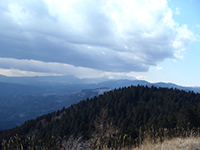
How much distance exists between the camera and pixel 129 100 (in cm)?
11969

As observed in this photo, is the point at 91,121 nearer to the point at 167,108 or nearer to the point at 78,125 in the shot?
the point at 78,125

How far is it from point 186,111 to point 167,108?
203ft

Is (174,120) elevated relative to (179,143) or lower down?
lower down

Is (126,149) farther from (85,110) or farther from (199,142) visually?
(85,110)

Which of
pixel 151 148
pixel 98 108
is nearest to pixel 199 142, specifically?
pixel 151 148

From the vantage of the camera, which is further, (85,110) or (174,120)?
(85,110)

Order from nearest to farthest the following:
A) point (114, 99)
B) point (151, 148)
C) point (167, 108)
Answer: point (151, 148)
point (167, 108)
point (114, 99)

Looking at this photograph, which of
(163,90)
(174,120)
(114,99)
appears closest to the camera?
(174,120)

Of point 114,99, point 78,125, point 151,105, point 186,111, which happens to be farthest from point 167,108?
point 186,111

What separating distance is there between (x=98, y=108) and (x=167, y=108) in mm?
47397

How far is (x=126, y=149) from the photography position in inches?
359

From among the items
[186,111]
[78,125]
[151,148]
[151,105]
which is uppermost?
[151,148]

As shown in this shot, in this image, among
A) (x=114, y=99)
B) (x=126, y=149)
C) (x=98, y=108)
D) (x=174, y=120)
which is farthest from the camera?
(x=114, y=99)

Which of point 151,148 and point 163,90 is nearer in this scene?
point 151,148
